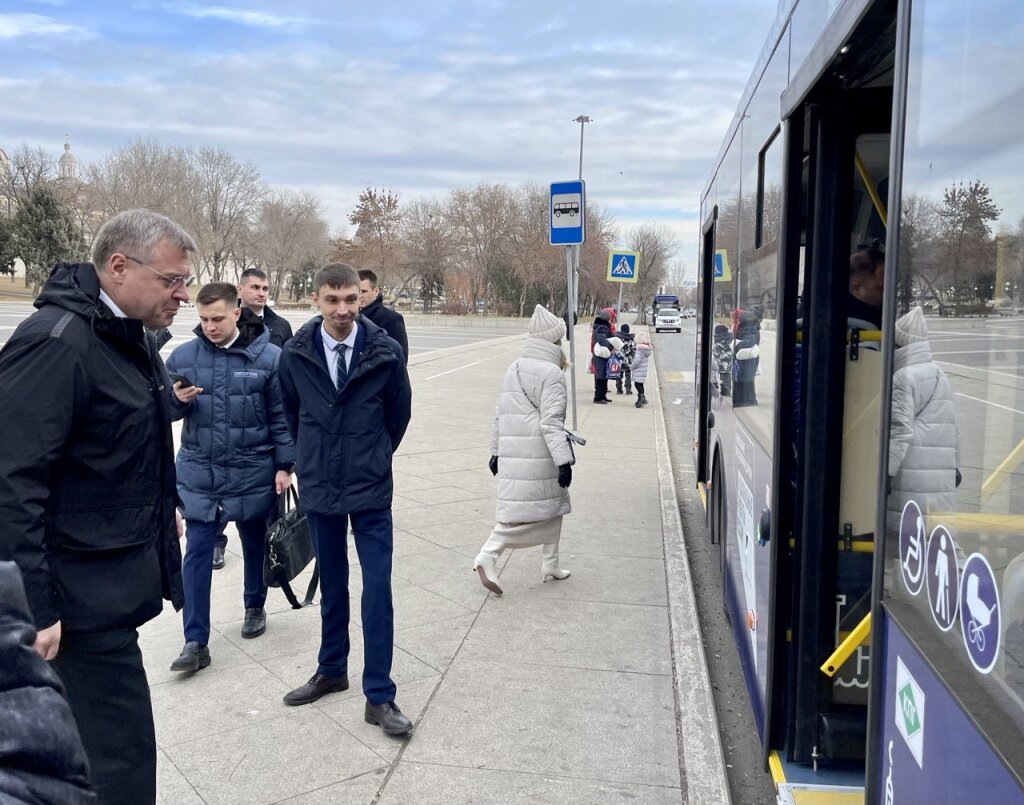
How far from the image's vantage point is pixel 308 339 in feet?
13.4

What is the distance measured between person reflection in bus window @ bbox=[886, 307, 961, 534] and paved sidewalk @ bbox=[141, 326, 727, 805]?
80.1 inches

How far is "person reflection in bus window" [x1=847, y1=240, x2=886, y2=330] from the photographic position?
3.26 metres

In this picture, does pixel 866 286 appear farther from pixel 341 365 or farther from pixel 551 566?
pixel 551 566

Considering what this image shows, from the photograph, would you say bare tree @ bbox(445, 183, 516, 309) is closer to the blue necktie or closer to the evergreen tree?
the evergreen tree

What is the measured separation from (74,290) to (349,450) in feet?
5.33

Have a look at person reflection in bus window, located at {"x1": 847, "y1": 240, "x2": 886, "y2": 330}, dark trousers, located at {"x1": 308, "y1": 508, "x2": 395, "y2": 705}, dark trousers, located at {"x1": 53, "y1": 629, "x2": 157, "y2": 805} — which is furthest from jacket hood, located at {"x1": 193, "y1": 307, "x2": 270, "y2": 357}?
person reflection in bus window, located at {"x1": 847, "y1": 240, "x2": 886, "y2": 330}

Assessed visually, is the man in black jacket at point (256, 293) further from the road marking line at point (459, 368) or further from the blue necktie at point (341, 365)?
A: the road marking line at point (459, 368)

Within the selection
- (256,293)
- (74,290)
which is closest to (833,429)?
(74,290)

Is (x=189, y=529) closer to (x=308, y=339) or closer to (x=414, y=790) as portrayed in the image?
(x=308, y=339)

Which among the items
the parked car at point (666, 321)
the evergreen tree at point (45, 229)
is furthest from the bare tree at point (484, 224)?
the evergreen tree at point (45, 229)

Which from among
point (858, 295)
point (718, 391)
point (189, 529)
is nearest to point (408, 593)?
point (189, 529)

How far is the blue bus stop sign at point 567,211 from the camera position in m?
11.1

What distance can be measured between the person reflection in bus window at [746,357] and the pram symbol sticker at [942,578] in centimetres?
224

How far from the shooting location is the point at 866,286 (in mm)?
3287
